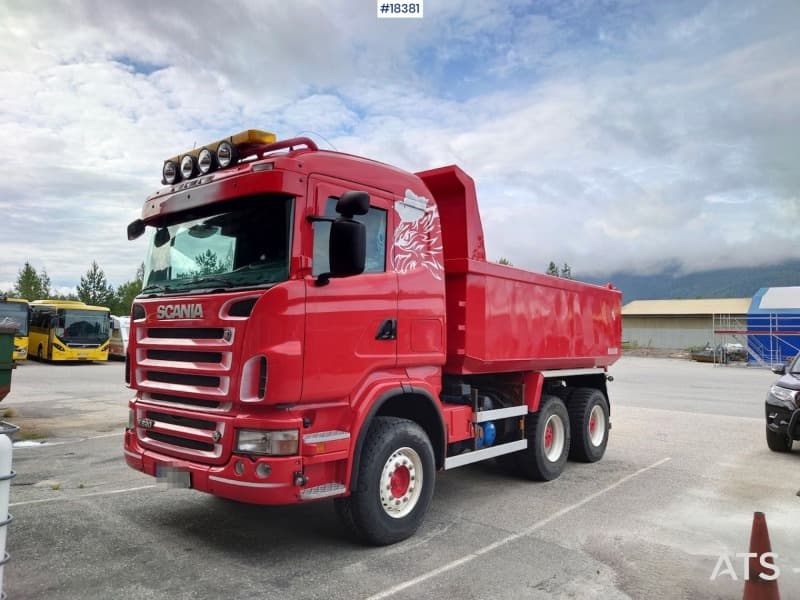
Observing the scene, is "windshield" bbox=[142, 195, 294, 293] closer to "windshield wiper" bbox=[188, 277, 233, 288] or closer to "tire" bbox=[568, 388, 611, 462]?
"windshield wiper" bbox=[188, 277, 233, 288]

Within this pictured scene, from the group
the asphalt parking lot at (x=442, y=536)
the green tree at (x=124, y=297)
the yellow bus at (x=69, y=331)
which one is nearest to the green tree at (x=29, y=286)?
the green tree at (x=124, y=297)

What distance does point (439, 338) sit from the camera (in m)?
5.74

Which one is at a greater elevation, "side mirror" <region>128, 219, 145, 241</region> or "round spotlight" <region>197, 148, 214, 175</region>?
"round spotlight" <region>197, 148, 214, 175</region>

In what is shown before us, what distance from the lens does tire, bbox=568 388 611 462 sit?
27.7ft

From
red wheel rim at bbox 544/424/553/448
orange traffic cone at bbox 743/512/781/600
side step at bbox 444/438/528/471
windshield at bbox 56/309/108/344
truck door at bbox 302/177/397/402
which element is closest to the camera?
orange traffic cone at bbox 743/512/781/600

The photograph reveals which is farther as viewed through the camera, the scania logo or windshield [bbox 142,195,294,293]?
the scania logo

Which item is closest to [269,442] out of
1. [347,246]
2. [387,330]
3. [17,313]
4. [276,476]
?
[276,476]

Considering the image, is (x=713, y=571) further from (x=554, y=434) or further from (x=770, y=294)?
(x=770, y=294)

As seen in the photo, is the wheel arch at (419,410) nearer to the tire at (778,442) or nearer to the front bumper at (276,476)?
the front bumper at (276,476)

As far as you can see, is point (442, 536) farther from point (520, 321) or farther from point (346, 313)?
point (520, 321)

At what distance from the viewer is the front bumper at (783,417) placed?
342 inches

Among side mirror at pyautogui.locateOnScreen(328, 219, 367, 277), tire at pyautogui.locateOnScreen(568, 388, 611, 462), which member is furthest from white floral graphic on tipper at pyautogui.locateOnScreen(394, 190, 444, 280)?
tire at pyautogui.locateOnScreen(568, 388, 611, 462)

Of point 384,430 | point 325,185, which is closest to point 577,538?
point 384,430

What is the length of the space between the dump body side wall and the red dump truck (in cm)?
3
